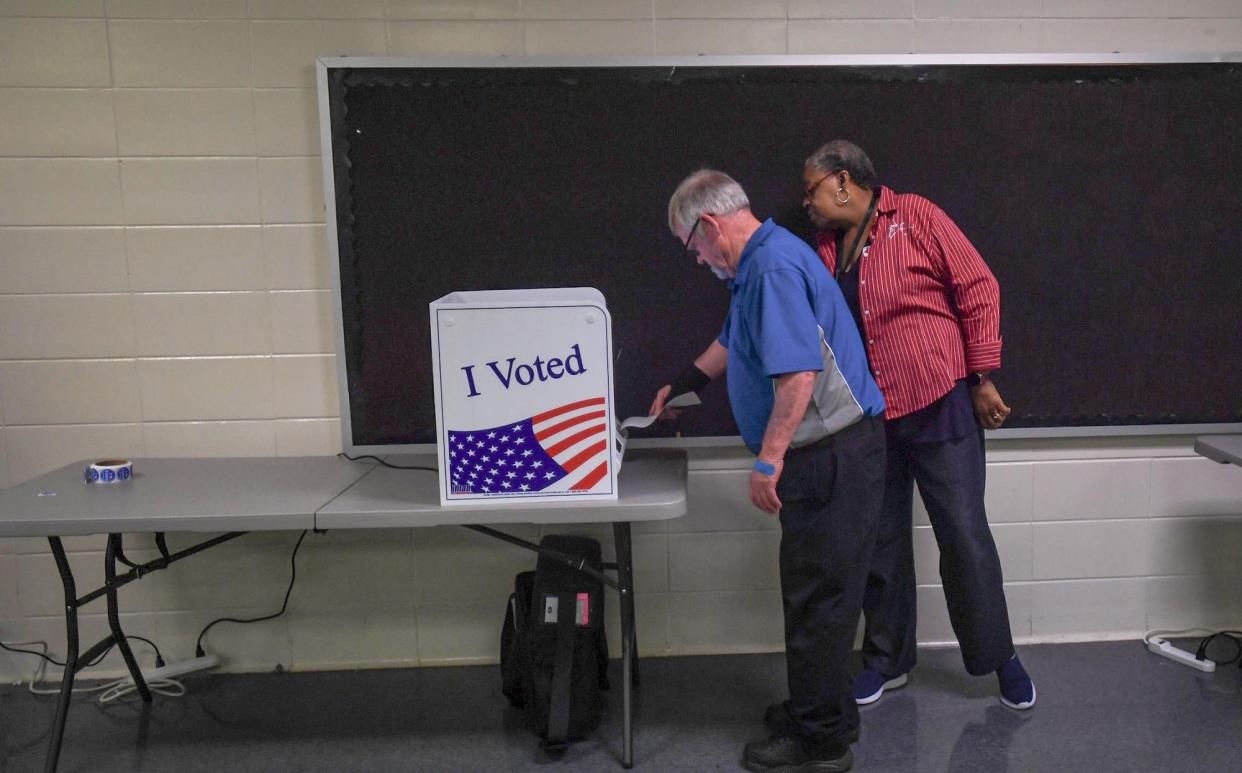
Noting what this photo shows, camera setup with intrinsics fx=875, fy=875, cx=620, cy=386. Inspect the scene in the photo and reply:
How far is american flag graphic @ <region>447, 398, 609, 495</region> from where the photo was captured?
1.90 m

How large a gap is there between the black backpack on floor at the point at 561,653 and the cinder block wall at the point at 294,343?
389mm

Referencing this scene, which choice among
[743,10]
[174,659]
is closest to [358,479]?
[174,659]

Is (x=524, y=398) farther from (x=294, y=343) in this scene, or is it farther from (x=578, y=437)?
(x=294, y=343)

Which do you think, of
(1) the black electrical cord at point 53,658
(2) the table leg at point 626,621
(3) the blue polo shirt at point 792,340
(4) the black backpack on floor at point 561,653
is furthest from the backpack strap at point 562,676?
(1) the black electrical cord at point 53,658

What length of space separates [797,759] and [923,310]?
1119mm

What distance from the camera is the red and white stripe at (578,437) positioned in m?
1.90

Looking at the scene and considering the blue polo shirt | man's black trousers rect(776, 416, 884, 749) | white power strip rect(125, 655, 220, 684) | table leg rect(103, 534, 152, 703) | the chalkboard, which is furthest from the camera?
white power strip rect(125, 655, 220, 684)

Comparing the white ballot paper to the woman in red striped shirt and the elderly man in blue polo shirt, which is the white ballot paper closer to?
the elderly man in blue polo shirt

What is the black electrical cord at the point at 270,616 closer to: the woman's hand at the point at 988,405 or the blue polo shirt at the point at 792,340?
the blue polo shirt at the point at 792,340

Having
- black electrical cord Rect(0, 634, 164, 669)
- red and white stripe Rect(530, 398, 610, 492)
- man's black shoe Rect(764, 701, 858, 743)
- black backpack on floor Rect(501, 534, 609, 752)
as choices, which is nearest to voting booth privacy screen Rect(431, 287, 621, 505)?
red and white stripe Rect(530, 398, 610, 492)

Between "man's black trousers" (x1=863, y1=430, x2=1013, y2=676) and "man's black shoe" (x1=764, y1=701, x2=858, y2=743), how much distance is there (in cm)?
35

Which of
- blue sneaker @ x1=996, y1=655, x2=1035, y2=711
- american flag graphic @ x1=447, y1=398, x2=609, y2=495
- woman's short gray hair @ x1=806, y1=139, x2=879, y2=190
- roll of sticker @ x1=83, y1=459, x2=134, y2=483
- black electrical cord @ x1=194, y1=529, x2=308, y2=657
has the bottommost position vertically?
blue sneaker @ x1=996, y1=655, x2=1035, y2=711

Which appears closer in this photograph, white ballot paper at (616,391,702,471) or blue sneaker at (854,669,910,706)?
white ballot paper at (616,391,702,471)

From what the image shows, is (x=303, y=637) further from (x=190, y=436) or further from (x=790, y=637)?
(x=790, y=637)
